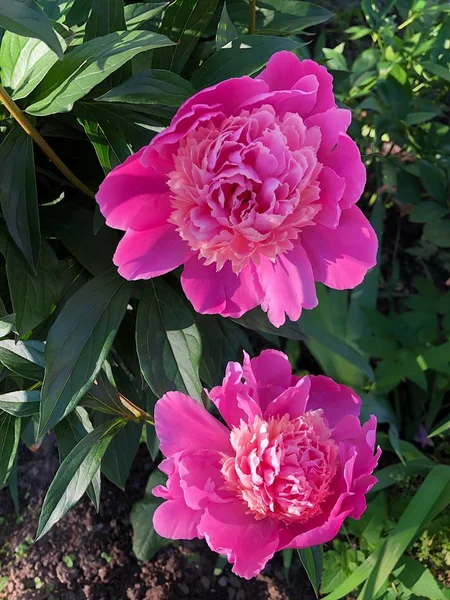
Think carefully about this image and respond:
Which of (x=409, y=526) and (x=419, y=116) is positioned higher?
(x=419, y=116)

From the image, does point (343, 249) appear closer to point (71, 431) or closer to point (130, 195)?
point (130, 195)

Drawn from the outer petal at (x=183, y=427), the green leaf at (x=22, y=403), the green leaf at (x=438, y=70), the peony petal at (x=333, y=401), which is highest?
the green leaf at (x=438, y=70)

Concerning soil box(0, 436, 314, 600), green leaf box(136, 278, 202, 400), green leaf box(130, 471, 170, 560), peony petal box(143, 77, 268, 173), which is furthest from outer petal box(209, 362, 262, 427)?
soil box(0, 436, 314, 600)

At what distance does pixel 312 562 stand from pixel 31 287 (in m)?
0.49

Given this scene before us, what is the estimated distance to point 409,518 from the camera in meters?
1.08

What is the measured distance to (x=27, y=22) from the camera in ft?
1.51

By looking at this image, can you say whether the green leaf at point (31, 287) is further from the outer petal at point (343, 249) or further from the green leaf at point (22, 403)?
the outer petal at point (343, 249)

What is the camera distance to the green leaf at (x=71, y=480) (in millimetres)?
681

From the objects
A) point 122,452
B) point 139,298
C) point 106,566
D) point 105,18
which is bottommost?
point 106,566

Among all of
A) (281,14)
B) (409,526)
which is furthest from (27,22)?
(409,526)

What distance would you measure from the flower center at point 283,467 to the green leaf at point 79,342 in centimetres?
20

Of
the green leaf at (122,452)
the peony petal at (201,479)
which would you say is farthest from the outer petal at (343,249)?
the green leaf at (122,452)

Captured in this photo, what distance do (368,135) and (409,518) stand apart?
1.04 meters

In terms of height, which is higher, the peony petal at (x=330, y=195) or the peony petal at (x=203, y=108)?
the peony petal at (x=203, y=108)
